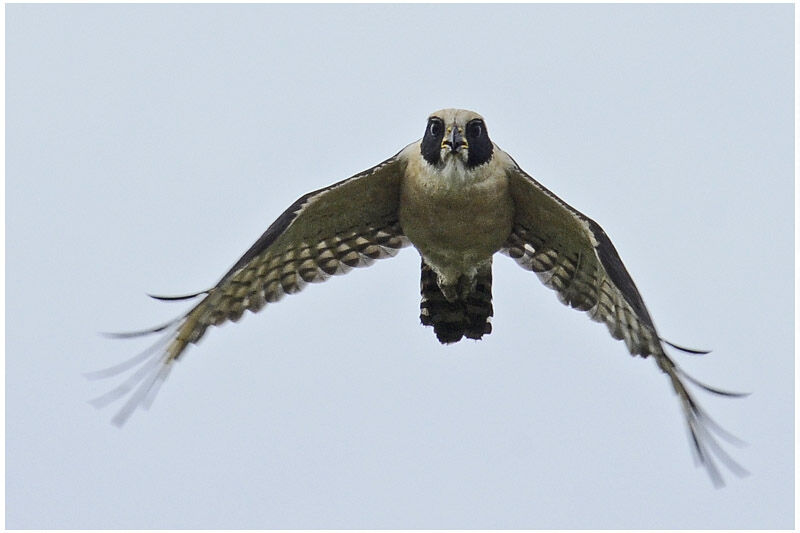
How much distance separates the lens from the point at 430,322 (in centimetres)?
1119

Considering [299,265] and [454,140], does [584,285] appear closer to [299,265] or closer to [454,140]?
[454,140]

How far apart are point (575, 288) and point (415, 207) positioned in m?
1.35

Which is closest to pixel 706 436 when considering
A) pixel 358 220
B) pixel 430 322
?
pixel 430 322

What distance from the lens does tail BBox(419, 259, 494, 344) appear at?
11141 mm

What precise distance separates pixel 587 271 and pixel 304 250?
2.09 meters

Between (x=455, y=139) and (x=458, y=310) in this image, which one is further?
(x=458, y=310)

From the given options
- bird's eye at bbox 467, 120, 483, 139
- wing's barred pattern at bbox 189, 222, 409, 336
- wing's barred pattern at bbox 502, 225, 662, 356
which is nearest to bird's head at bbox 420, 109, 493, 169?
bird's eye at bbox 467, 120, 483, 139

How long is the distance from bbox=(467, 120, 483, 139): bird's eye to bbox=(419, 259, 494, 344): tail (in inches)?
48.4

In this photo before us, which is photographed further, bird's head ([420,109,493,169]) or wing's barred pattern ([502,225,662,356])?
wing's barred pattern ([502,225,662,356])

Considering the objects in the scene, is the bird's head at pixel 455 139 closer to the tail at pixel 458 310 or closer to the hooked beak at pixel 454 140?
the hooked beak at pixel 454 140

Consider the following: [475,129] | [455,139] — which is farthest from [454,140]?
[475,129]

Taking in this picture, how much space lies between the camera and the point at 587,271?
1081cm

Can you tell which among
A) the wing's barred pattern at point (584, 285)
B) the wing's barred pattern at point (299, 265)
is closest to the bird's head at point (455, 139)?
the wing's barred pattern at point (584, 285)

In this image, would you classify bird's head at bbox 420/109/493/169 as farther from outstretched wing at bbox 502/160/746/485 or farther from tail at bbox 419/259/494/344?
tail at bbox 419/259/494/344
